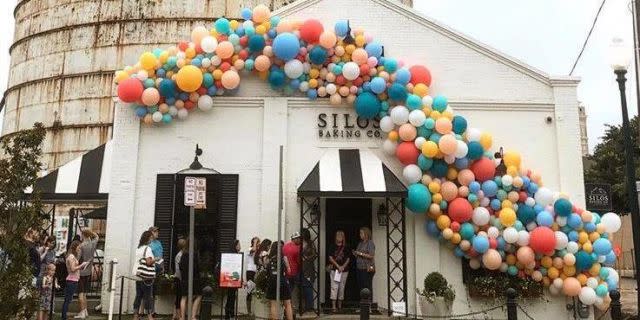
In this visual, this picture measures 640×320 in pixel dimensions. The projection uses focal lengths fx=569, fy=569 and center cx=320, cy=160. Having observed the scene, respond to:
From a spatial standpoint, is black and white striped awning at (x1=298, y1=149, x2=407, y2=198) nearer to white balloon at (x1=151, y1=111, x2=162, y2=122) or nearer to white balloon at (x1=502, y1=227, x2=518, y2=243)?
white balloon at (x1=502, y1=227, x2=518, y2=243)

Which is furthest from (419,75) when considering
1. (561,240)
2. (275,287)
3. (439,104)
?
(275,287)

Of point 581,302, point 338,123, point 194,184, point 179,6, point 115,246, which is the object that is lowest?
point 581,302

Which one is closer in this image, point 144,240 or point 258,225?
point 144,240

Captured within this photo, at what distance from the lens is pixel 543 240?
13.0 meters

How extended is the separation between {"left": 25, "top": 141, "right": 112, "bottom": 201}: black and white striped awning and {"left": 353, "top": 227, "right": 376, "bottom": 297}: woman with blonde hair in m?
6.54

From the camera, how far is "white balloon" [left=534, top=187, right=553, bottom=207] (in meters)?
13.4

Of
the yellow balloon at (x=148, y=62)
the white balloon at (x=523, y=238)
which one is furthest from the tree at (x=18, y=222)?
the white balloon at (x=523, y=238)

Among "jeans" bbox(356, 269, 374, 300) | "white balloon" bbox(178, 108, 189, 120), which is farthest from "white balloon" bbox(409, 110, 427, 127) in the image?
"white balloon" bbox(178, 108, 189, 120)

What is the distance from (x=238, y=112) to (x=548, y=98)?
808 cm

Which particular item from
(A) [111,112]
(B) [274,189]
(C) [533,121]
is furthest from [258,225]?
(A) [111,112]

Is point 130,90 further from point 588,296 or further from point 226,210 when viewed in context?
point 588,296

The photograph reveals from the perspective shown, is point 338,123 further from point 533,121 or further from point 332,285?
point 533,121

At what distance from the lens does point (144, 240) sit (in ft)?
37.2

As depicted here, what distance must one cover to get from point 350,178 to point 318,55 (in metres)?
3.10
